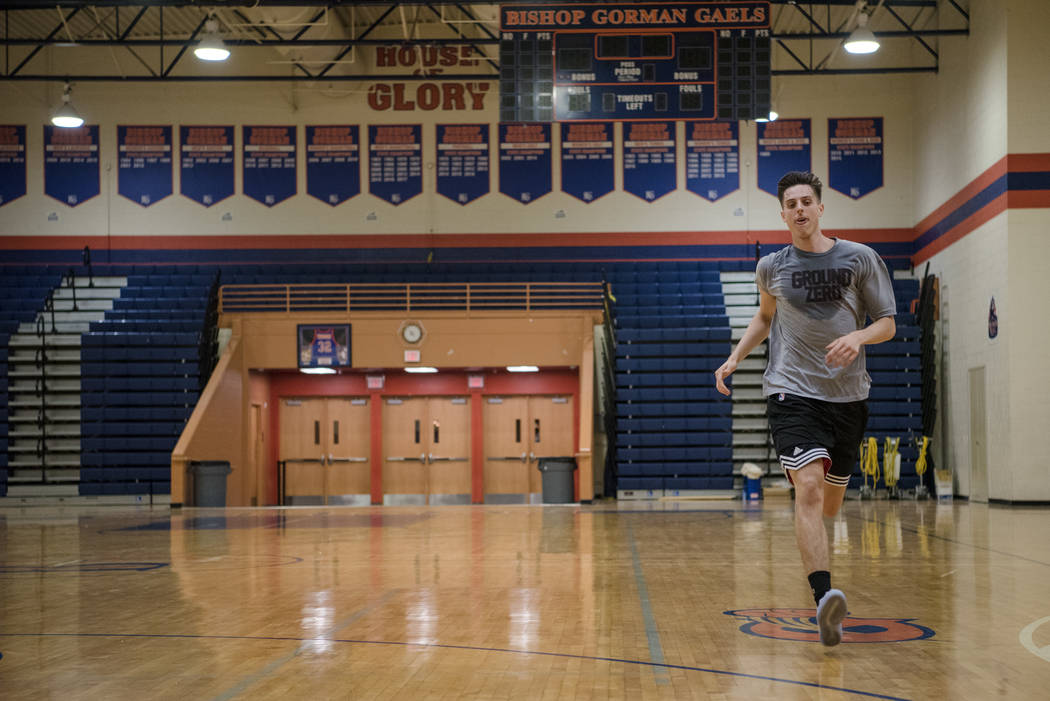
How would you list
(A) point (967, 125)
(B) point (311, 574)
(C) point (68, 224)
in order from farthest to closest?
(C) point (68, 224)
(A) point (967, 125)
(B) point (311, 574)

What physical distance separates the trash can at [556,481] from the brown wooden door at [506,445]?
3.40m

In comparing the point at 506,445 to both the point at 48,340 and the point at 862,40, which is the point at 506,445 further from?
the point at 862,40

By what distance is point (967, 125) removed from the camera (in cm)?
1792

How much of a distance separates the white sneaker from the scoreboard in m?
10.8

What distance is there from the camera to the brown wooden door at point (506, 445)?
21.0 m

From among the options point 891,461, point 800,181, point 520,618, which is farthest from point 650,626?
point 891,461

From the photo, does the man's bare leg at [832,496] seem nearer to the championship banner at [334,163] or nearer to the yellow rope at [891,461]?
the yellow rope at [891,461]

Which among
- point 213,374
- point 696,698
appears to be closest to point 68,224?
point 213,374

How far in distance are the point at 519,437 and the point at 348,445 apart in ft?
10.5

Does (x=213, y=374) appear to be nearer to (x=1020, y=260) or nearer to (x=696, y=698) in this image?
(x=1020, y=260)

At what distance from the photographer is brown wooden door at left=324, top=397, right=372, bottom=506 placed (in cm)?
2111

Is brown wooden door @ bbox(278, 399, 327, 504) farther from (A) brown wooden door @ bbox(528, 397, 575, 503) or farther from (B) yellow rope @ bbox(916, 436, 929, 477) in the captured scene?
(B) yellow rope @ bbox(916, 436, 929, 477)

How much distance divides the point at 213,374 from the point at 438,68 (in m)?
7.74

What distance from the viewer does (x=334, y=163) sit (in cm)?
2247
